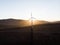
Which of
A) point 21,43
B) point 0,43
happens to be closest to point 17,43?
point 21,43

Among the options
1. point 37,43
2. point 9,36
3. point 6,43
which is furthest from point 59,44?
point 9,36

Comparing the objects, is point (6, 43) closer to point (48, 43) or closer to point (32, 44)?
point (32, 44)

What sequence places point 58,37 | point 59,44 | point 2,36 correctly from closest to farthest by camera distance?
point 59,44 → point 58,37 → point 2,36

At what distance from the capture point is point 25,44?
51.5 feet

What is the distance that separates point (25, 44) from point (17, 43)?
2.26 feet

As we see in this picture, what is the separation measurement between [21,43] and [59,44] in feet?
9.79

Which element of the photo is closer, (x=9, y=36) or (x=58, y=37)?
(x=58, y=37)

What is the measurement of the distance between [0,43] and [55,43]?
4346mm

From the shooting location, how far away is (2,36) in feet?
64.5

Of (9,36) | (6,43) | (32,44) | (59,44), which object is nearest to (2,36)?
(9,36)

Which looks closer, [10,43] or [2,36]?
[10,43]

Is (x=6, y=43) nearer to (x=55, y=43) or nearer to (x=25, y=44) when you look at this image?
(x=25, y=44)

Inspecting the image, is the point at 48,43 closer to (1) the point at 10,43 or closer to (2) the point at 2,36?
(1) the point at 10,43

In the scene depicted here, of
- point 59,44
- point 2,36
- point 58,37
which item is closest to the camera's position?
point 59,44
